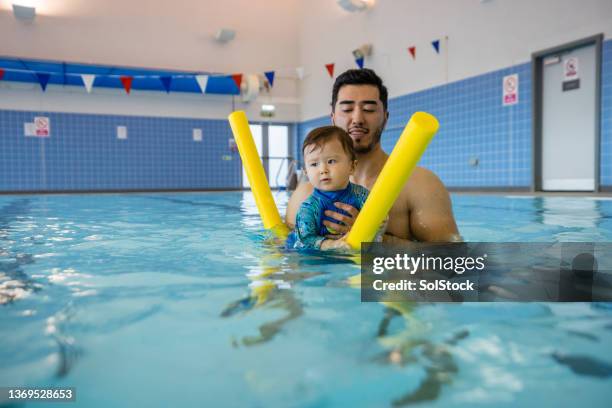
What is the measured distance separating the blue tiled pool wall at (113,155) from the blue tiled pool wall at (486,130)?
20.6 ft

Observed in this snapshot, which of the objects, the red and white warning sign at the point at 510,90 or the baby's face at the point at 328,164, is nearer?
the baby's face at the point at 328,164

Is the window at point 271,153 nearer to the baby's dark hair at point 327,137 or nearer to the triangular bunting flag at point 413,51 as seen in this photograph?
the triangular bunting flag at point 413,51

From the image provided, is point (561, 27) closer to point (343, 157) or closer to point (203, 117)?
point (343, 157)

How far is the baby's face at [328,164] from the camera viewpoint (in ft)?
6.63

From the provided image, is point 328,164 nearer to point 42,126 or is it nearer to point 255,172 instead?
point 255,172

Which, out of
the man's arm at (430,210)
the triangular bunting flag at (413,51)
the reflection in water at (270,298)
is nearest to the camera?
the reflection in water at (270,298)

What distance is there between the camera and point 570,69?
7.45 m

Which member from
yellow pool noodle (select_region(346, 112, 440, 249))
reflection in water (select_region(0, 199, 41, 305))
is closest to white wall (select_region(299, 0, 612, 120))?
yellow pool noodle (select_region(346, 112, 440, 249))

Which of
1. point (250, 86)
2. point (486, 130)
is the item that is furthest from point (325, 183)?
point (250, 86)

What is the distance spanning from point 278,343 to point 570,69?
7.96 m

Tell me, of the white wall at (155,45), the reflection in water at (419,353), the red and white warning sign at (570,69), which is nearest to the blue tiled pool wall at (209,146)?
the white wall at (155,45)

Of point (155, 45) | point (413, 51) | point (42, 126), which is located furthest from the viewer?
point (155, 45)

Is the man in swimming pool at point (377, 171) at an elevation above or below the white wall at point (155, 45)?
below

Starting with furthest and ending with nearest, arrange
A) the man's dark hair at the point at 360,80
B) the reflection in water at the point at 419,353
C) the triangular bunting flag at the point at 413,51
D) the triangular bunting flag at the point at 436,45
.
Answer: the triangular bunting flag at the point at 413,51
the triangular bunting flag at the point at 436,45
the man's dark hair at the point at 360,80
the reflection in water at the point at 419,353
